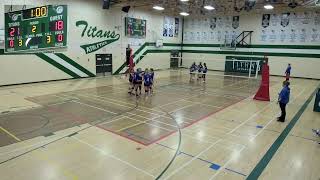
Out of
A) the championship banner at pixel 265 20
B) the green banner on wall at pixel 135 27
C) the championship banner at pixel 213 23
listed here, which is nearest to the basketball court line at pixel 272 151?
the championship banner at pixel 265 20

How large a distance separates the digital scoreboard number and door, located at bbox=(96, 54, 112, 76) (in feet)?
12.4

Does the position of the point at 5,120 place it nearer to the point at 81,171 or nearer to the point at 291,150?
the point at 81,171

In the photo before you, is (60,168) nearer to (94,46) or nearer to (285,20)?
(94,46)

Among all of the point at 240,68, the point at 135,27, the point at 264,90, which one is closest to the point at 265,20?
the point at 240,68

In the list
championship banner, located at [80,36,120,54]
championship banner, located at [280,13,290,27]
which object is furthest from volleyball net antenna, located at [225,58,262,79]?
championship banner, located at [80,36,120,54]

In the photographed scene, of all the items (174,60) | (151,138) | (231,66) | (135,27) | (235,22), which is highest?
(235,22)

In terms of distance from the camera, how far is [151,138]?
256 inches

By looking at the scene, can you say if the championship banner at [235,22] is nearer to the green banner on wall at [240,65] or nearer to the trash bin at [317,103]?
the green banner on wall at [240,65]

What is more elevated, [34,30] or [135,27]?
[135,27]

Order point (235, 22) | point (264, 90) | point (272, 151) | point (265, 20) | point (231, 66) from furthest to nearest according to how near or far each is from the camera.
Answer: point (231, 66) → point (235, 22) → point (265, 20) → point (264, 90) → point (272, 151)

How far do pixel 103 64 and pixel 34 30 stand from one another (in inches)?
233

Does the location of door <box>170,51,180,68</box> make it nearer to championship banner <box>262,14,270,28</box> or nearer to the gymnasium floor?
championship banner <box>262,14,270,28</box>

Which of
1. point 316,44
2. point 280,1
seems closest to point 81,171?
point 280,1

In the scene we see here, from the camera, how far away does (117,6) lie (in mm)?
18969
